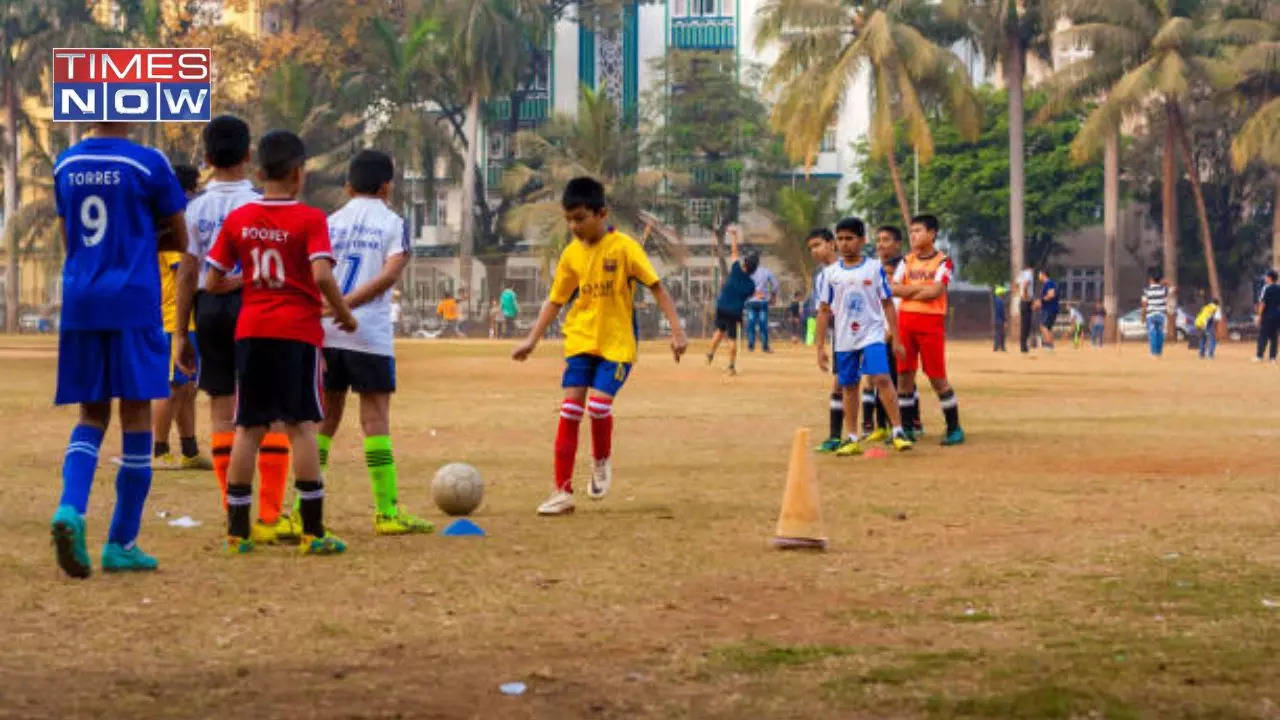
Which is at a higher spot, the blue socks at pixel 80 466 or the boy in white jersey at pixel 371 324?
the boy in white jersey at pixel 371 324

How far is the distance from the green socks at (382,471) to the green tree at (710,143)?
64.3 metres

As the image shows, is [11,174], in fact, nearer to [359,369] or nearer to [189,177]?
[189,177]

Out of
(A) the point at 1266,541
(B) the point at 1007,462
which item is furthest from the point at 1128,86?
(A) the point at 1266,541

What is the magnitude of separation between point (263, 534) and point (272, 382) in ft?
2.67

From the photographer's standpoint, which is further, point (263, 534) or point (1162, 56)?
point (1162, 56)

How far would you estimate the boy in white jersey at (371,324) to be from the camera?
9.46m

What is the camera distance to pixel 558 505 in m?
10.5

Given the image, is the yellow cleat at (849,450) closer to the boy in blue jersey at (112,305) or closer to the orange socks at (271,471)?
the orange socks at (271,471)

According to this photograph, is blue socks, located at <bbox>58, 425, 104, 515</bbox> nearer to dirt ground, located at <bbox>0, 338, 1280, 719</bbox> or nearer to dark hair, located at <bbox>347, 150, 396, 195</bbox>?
dirt ground, located at <bbox>0, 338, 1280, 719</bbox>

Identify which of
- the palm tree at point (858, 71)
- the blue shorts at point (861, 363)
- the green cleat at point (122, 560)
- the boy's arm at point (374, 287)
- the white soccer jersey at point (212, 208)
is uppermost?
the palm tree at point (858, 71)

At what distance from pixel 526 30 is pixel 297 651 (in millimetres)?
66892

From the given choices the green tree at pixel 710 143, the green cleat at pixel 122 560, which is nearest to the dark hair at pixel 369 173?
the green cleat at pixel 122 560

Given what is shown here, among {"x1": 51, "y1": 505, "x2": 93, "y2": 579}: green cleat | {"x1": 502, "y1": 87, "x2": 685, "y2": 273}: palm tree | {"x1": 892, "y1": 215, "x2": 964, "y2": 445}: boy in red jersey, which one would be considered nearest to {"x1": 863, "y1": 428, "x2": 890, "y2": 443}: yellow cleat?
{"x1": 892, "y1": 215, "x2": 964, "y2": 445}: boy in red jersey

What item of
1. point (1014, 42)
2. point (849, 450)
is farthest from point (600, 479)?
point (1014, 42)
